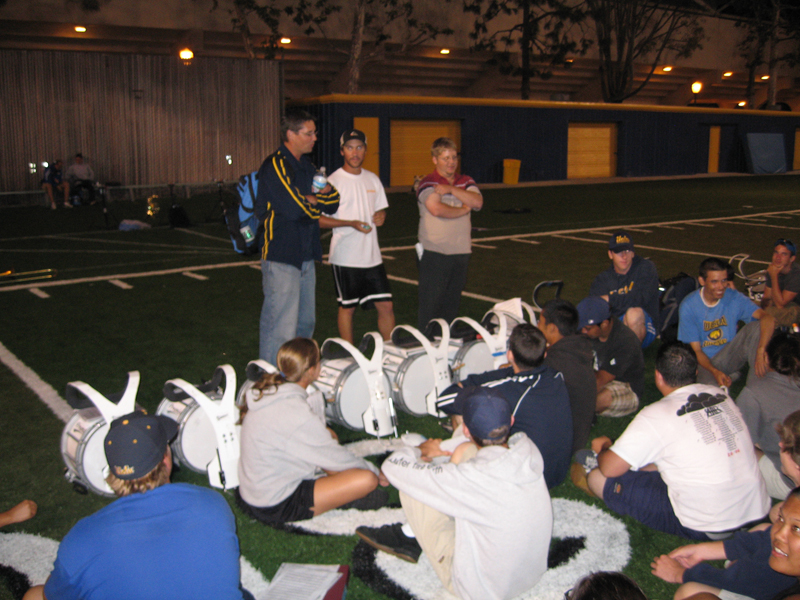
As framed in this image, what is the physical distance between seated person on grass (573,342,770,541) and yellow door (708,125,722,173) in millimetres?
38545

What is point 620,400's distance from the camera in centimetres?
530

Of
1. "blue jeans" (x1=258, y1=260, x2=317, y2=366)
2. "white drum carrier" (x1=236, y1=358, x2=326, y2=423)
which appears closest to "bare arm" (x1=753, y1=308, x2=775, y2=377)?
"white drum carrier" (x1=236, y1=358, x2=326, y2=423)

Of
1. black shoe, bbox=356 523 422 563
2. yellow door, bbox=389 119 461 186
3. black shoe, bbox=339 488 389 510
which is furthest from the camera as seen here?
yellow door, bbox=389 119 461 186

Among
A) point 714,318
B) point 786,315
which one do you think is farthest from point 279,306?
point 786,315

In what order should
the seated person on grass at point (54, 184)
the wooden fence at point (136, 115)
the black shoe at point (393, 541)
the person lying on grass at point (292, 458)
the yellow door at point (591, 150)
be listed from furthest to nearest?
the yellow door at point (591, 150) < the wooden fence at point (136, 115) < the seated person on grass at point (54, 184) < the person lying on grass at point (292, 458) < the black shoe at point (393, 541)

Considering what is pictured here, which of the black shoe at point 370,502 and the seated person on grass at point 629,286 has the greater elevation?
the seated person on grass at point 629,286

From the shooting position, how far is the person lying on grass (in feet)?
12.2

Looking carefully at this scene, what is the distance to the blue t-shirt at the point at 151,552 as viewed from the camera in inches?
86.3

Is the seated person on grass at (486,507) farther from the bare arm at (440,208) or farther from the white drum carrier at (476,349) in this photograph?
the bare arm at (440,208)

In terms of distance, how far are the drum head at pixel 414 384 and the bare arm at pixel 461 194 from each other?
171cm

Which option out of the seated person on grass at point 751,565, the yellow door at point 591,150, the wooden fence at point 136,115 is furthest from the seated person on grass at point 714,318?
the yellow door at point 591,150

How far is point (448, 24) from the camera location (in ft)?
116

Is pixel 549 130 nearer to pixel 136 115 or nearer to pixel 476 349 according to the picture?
pixel 136 115

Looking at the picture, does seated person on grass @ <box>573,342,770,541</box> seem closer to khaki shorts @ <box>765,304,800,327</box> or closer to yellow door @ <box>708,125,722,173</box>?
khaki shorts @ <box>765,304,800,327</box>
